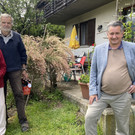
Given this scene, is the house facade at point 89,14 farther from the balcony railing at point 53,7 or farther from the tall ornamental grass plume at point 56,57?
the tall ornamental grass plume at point 56,57

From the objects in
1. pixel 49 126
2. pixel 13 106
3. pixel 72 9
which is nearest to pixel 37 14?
pixel 72 9

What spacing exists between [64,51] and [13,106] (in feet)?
6.22

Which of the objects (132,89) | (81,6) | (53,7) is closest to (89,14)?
(81,6)

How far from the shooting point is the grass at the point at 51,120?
8.80 feet

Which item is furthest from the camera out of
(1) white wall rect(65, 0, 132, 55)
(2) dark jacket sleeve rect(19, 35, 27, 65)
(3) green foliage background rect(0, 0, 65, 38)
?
(3) green foliage background rect(0, 0, 65, 38)

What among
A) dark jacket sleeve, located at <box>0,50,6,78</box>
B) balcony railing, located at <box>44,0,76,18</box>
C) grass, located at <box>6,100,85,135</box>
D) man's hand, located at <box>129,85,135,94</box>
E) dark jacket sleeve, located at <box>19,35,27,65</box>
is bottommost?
grass, located at <box>6,100,85,135</box>

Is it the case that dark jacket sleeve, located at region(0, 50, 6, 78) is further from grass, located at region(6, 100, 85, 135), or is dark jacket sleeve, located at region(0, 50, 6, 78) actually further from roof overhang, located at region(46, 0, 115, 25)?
roof overhang, located at region(46, 0, 115, 25)

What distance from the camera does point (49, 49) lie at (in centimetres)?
392

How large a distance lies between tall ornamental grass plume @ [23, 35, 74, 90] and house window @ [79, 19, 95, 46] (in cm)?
422

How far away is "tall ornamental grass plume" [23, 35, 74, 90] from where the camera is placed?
11.5 feet

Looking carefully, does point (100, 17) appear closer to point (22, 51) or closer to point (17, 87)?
point (22, 51)

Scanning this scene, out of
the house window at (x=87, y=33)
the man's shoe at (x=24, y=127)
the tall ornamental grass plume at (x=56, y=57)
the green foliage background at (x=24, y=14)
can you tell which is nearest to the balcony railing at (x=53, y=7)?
the green foliage background at (x=24, y=14)

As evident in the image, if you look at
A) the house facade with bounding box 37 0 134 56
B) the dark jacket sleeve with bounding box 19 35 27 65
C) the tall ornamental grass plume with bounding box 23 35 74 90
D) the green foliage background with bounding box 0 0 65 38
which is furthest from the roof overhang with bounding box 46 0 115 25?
the dark jacket sleeve with bounding box 19 35 27 65

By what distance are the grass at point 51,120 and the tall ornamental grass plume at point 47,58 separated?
697 mm
